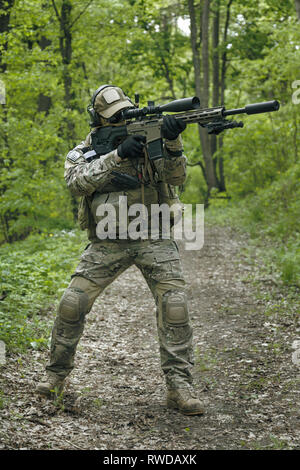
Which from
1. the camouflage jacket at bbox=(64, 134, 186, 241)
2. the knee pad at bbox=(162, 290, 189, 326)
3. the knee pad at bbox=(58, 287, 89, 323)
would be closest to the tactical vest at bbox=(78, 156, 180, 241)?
the camouflage jacket at bbox=(64, 134, 186, 241)

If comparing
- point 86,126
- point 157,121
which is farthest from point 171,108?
point 86,126

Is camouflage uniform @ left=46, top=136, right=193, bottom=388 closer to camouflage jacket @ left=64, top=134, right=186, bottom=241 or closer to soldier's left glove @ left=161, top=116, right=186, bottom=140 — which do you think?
camouflage jacket @ left=64, top=134, right=186, bottom=241

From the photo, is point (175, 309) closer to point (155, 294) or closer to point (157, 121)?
point (155, 294)

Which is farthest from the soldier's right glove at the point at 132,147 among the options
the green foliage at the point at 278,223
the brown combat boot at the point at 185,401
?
the green foliage at the point at 278,223

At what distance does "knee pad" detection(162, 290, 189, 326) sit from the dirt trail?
2.34 feet

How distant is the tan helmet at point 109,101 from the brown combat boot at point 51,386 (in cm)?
222

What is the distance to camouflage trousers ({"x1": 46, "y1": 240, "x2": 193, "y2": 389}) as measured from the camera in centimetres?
398

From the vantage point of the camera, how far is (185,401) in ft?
12.5

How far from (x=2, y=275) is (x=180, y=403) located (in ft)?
11.1

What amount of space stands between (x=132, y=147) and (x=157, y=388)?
2177 mm

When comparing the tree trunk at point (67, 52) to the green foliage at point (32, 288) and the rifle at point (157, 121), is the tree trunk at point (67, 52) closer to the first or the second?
the green foliage at point (32, 288)
